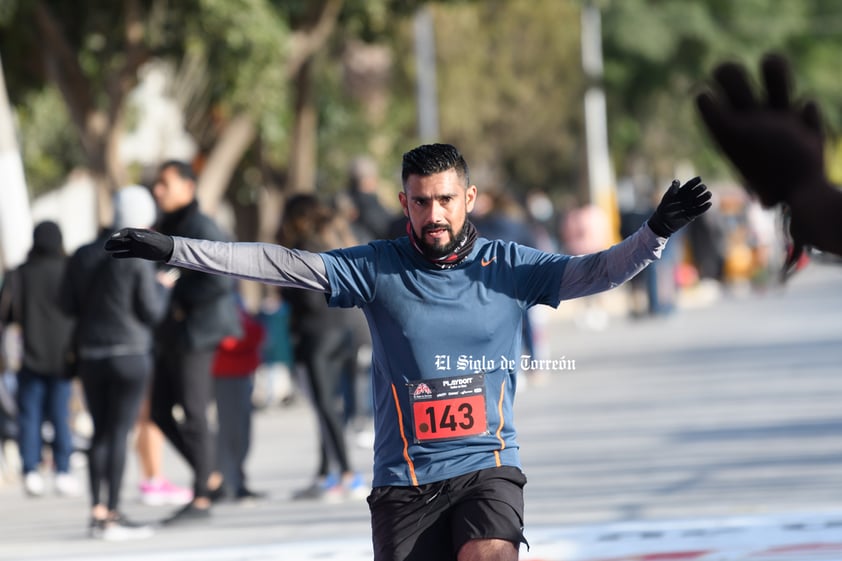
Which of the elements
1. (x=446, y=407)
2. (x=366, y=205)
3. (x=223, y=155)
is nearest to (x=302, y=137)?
(x=223, y=155)

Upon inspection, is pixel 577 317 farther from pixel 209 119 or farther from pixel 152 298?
pixel 152 298

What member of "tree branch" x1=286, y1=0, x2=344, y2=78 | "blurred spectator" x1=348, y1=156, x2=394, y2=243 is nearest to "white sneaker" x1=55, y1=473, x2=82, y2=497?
"blurred spectator" x1=348, y1=156, x2=394, y2=243

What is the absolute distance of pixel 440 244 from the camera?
5.75m

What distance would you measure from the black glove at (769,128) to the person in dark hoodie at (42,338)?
1083 centimetres

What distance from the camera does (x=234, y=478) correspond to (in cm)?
1196

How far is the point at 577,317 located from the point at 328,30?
864cm

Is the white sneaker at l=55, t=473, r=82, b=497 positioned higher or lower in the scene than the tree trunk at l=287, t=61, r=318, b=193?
lower

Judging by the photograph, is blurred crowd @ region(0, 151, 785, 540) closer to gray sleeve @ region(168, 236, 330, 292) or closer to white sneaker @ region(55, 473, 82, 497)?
white sneaker @ region(55, 473, 82, 497)

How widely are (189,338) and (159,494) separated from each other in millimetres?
1684

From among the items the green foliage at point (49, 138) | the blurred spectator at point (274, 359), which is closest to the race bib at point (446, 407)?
the blurred spectator at point (274, 359)

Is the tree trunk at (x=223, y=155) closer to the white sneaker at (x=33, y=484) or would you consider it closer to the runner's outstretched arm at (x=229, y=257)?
the white sneaker at (x=33, y=484)

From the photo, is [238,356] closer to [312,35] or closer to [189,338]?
[189,338]

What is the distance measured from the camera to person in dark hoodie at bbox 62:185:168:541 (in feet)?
35.5

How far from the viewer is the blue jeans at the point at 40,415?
44.4ft
